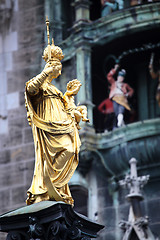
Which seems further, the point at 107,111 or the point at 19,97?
the point at 19,97

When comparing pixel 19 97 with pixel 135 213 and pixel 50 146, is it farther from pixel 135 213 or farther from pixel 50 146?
pixel 50 146

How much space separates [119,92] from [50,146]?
882 cm

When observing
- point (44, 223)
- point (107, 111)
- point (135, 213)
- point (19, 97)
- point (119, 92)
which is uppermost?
point (19, 97)

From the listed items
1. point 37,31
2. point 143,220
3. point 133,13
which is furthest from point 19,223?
point 37,31

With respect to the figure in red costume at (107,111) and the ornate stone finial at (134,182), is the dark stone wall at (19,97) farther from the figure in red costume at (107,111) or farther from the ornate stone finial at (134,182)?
the ornate stone finial at (134,182)

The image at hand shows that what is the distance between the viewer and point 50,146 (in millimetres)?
9820

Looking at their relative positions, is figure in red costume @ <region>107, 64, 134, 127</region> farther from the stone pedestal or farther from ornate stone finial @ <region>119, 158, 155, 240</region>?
the stone pedestal

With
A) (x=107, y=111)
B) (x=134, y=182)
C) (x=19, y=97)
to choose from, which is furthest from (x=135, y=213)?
(x=19, y=97)

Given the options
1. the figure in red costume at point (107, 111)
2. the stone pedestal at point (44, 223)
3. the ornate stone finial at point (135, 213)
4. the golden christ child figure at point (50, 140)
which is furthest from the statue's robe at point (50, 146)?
the figure in red costume at point (107, 111)

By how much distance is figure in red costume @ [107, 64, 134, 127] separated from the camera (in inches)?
723

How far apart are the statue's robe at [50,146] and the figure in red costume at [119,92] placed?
8.16 metres

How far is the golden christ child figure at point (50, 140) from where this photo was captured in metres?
9.70

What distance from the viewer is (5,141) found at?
19516 mm

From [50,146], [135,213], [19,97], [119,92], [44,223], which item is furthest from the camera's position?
[19,97]
